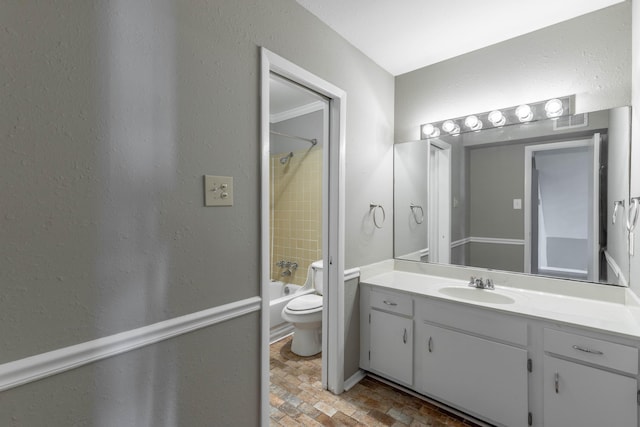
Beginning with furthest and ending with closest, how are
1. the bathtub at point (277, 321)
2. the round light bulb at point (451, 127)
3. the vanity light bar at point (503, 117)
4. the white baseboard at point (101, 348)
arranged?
the bathtub at point (277, 321)
the round light bulb at point (451, 127)
the vanity light bar at point (503, 117)
the white baseboard at point (101, 348)

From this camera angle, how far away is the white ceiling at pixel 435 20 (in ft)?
5.42

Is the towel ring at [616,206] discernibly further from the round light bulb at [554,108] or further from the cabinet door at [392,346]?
the cabinet door at [392,346]

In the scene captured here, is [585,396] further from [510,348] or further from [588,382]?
[510,348]

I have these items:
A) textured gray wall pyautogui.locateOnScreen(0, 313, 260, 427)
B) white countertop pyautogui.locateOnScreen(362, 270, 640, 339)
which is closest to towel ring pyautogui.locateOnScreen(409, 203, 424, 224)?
white countertop pyautogui.locateOnScreen(362, 270, 640, 339)

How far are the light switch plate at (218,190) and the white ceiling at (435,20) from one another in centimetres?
112

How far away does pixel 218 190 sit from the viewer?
128 cm

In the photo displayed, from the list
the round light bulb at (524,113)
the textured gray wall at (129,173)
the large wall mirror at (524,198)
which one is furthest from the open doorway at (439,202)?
the textured gray wall at (129,173)

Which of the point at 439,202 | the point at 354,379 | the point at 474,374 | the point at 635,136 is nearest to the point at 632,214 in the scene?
the point at 635,136

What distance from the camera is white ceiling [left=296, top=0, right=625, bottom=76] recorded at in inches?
65.1

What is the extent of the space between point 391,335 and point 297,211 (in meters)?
1.81

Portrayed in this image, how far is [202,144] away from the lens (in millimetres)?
1232

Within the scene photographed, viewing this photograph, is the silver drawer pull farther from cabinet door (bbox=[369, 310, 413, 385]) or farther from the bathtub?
the bathtub

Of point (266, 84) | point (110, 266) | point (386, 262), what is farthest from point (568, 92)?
point (110, 266)

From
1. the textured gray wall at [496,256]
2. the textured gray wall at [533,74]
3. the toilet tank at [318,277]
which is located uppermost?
the textured gray wall at [533,74]
